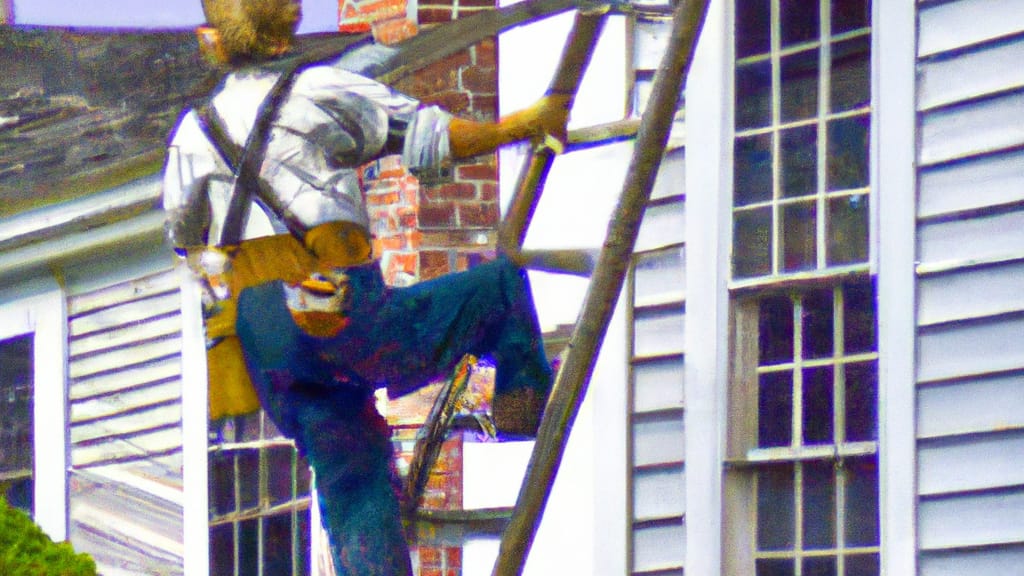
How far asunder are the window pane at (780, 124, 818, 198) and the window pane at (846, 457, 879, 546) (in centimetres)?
70

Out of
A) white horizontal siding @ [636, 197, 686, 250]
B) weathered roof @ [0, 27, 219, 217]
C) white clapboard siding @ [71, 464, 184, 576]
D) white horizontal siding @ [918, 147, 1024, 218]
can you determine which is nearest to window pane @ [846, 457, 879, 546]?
white horizontal siding @ [918, 147, 1024, 218]

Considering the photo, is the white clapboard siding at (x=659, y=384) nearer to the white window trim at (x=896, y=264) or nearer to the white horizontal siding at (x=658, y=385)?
the white horizontal siding at (x=658, y=385)

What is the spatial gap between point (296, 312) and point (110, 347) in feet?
10.5

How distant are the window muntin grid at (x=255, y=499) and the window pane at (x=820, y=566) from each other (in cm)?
246

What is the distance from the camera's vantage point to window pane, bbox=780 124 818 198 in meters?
4.09

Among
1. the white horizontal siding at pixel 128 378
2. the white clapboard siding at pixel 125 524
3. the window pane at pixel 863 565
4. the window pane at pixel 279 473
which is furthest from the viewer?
the white horizontal siding at pixel 128 378

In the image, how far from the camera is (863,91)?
402 centimetres

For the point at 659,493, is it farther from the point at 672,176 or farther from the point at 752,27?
the point at 752,27

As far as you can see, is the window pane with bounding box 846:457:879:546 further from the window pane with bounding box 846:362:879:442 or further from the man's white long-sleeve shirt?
the man's white long-sleeve shirt

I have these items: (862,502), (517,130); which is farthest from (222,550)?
(517,130)

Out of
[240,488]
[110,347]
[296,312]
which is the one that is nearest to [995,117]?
[296,312]

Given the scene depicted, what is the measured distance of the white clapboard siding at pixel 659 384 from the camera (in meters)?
4.23

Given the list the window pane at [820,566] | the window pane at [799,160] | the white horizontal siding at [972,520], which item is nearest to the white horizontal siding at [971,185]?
the window pane at [799,160]

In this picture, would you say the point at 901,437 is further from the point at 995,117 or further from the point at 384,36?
the point at 384,36
